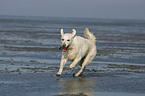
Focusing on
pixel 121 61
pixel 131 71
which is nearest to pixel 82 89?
pixel 131 71

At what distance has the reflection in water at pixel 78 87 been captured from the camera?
34.8 feet

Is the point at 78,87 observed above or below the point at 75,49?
below

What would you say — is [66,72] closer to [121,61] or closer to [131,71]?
[131,71]

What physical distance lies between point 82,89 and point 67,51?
2.77m

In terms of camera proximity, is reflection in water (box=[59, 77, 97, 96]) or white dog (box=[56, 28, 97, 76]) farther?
white dog (box=[56, 28, 97, 76])

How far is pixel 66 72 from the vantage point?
49.1 feet

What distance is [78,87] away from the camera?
11.6m

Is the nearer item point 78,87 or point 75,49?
point 78,87

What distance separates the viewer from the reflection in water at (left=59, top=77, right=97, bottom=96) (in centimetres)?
1061

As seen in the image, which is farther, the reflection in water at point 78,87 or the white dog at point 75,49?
the white dog at point 75,49

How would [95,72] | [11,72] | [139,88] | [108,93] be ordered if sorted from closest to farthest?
[108,93], [139,88], [11,72], [95,72]

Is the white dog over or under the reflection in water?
over

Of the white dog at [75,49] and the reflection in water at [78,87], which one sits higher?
the white dog at [75,49]

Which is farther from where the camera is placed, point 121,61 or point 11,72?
point 121,61
